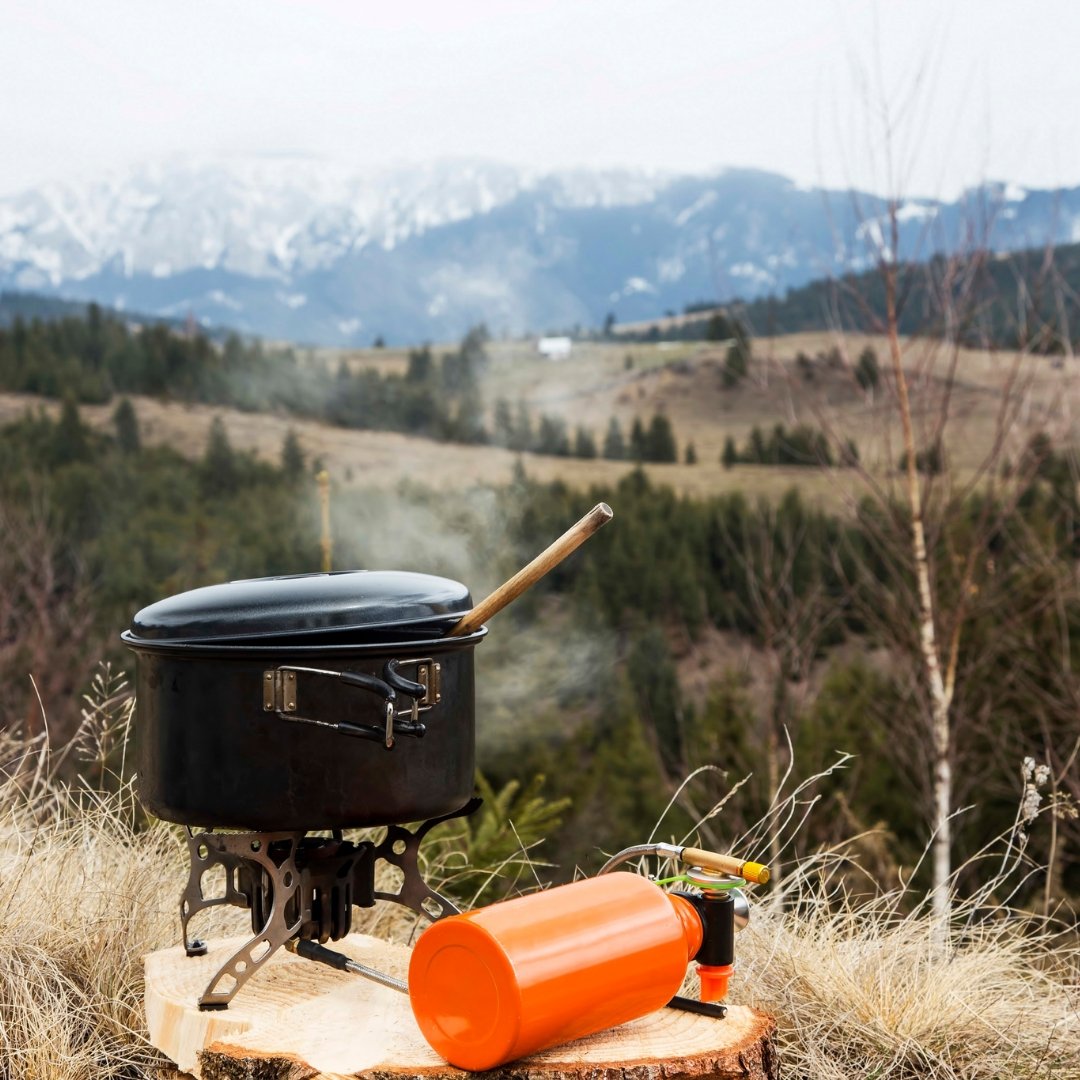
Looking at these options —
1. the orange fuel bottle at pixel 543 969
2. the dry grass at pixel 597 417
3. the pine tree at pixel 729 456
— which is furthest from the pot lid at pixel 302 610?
the pine tree at pixel 729 456

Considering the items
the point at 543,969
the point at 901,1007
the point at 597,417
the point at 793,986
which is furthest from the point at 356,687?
the point at 597,417

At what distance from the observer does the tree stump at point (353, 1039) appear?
7.42 ft

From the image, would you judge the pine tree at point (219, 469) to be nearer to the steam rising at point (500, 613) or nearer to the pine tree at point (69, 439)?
the pine tree at point (69, 439)

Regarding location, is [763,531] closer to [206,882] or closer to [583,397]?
[206,882]

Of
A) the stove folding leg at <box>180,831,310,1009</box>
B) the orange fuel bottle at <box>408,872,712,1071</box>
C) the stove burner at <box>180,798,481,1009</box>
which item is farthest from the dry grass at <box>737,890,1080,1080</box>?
the stove folding leg at <box>180,831,310,1009</box>

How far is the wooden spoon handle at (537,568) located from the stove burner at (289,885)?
446 mm

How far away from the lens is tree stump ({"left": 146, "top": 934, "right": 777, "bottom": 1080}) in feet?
7.42

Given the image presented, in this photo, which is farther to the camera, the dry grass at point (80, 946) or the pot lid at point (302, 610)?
the dry grass at point (80, 946)

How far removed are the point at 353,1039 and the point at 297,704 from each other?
673mm

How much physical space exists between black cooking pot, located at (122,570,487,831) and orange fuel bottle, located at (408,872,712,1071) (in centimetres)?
37

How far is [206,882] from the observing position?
373cm

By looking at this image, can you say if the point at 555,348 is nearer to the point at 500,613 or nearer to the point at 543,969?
the point at 500,613

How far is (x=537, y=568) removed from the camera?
8.25ft

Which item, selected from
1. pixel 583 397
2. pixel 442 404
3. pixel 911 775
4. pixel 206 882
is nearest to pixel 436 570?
pixel 911 775
